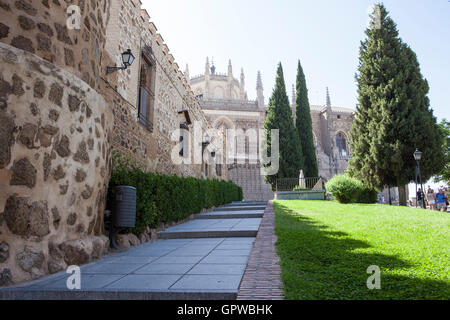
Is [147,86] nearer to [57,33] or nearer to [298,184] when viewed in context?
[57,33]

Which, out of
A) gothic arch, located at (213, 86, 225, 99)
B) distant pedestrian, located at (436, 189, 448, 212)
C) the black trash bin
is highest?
gothic arch, located at (213, 86, 225, 99)

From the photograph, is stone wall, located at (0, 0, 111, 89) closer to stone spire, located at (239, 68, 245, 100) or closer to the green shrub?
the green shrub

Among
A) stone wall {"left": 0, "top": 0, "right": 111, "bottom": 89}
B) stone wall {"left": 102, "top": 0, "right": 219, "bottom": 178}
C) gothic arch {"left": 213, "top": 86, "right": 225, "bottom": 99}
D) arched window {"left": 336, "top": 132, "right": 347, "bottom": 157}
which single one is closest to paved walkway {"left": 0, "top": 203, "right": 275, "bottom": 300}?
stone wall {"left": 0, "top": 0, "right": 111, "bottom": 89}

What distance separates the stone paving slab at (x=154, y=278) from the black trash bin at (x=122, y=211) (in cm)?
36

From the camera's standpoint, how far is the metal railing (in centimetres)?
1804

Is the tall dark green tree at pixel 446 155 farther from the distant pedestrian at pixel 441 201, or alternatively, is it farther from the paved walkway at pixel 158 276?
the paved walkway at pixel 158 276

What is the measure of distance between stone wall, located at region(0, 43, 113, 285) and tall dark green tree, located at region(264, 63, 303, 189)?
2160 cm

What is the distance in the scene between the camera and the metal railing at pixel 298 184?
59.2ft

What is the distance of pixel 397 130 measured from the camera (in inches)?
627

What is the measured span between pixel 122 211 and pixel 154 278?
1.70 m

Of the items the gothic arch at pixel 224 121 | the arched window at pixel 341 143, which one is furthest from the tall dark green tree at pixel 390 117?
the arched window at pixel 341 143

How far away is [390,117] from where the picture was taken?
16.0m
